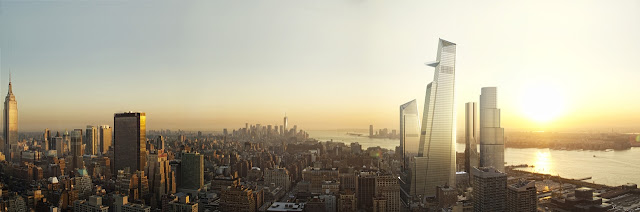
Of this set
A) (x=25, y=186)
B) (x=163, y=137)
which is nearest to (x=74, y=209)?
(x=25, y=186)

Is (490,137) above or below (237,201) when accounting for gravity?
above

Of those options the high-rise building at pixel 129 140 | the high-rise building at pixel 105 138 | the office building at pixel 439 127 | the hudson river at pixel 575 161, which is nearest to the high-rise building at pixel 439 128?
the office building at pixel 439 127

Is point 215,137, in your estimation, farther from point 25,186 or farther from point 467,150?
point 467,150

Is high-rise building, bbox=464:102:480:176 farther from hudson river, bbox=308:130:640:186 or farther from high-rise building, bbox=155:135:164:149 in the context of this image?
high-rise building, bbox=155:135:164:149

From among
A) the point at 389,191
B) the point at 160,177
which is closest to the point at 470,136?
the point at 389,191

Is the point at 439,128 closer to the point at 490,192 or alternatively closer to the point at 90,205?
the point at 490,192

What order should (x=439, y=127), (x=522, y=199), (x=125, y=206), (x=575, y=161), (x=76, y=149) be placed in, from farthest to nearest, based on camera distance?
(x=575, y=161) → (x=76, y=149) → (x=439, y=127) → (x=125, y=206) → (x=522, y=199)

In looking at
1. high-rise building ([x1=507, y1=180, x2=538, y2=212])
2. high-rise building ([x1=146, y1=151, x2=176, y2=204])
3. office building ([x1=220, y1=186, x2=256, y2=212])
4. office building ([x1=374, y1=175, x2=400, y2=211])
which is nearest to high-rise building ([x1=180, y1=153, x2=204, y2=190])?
high-rise building ([x1=146, y1=151, x2=176, y2=204])

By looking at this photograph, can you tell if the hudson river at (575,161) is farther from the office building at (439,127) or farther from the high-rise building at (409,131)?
the office building at (439,127)
